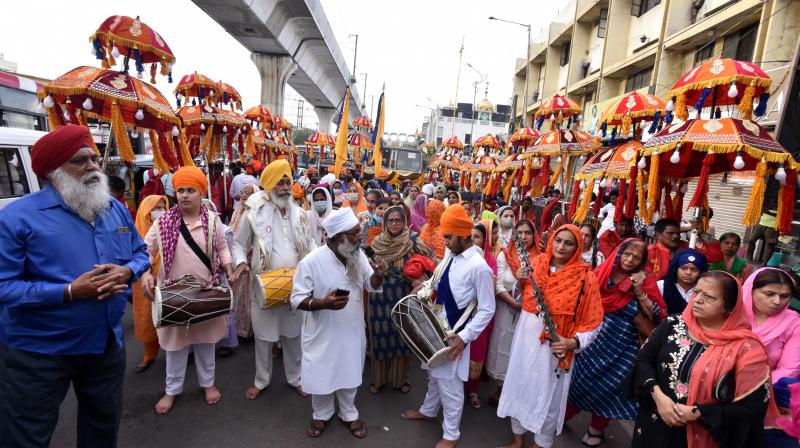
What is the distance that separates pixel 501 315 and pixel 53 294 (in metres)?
3.05

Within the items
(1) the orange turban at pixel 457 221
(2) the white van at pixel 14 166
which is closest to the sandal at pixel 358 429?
(1) the orange turban at pixel 457 221

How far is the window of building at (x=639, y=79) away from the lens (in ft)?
46.5

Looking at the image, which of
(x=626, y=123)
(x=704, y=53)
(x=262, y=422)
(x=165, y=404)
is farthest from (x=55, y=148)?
(x=704, y=53)

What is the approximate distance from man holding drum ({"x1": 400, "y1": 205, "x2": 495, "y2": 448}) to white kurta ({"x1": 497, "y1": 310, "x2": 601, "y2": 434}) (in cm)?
32

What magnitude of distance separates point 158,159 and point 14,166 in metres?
1.51

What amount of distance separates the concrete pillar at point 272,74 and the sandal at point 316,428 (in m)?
20.7

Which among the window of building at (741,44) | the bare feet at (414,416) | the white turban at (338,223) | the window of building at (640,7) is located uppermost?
the window of building at (640,7)

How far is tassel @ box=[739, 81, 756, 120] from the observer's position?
3775 millimetres

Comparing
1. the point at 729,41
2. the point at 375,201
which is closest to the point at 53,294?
the point at 375,201

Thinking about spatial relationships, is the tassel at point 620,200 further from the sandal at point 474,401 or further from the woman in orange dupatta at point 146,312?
the woman in orange dupatta at point 146,312

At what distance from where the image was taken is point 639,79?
14.8m

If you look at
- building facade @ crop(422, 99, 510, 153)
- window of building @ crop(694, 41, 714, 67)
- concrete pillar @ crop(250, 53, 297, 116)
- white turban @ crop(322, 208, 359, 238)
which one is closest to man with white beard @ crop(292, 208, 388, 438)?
white turban @ crop(322, 208, 359, 238)

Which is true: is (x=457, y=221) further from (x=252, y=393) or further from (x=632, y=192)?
(x=632, y=192)

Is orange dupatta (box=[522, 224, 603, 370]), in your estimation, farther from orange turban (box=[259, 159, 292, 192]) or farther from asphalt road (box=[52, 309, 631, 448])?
orange turban (box=[259, 159, 292, 192])
